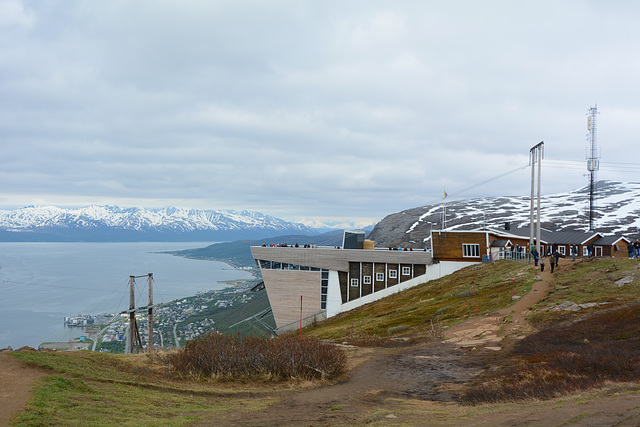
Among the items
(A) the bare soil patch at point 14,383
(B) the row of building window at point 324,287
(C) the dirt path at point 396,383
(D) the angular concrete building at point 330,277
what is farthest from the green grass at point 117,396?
(B) the row of building window at point 324,287

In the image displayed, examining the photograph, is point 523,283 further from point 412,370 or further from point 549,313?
point 412,370

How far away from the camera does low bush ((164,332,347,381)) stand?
15.6 metres

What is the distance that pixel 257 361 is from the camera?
15.9 metres

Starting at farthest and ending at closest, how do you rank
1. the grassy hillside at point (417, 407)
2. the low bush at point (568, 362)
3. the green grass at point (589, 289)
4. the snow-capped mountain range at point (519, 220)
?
1. the snow-capped mountain range at point (519, 220)
2. the green grass at point (589, 289)
3. the low bush at point (568, 362)
4. the grassy hillside at point (417, 407)

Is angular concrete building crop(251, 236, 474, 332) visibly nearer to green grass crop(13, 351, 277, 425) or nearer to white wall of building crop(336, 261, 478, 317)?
white wall of building crop(336, 261, 478, 317)

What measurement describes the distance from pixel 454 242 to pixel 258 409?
1958 inches

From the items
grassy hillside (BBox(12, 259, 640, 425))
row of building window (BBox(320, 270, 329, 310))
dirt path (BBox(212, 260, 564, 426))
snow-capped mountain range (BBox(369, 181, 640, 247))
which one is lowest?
row of building window (BBox(320, 270, 329, 310))

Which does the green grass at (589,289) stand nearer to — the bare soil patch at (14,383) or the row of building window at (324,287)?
the bare soil patch at (14,383)

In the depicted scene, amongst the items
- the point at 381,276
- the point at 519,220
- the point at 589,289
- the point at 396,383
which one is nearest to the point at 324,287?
the point at 381,276

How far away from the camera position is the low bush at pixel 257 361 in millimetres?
15641

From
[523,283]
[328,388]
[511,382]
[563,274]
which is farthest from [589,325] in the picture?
[563,274]

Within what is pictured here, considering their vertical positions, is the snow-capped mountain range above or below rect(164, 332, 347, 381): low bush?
above

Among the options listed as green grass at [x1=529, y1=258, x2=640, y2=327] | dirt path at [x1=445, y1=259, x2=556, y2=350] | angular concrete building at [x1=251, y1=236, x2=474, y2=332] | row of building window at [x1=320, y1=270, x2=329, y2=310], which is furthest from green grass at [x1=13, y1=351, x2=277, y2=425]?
row of building window at [x1=320, y1=270, x2=329, y2=310]

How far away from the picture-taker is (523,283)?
33875 millimetres
